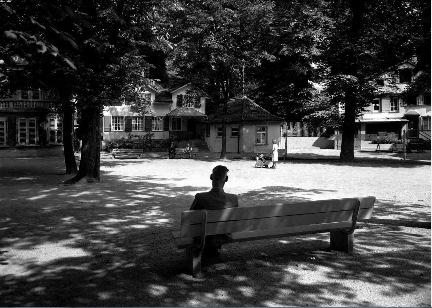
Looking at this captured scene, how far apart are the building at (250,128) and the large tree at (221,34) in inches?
448

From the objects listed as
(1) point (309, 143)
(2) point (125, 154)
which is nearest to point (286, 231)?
(2) point (125, 154)

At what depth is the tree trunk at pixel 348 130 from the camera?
32312 mm

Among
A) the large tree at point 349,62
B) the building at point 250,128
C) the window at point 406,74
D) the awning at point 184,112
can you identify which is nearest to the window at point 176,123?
the awning at point 184,112

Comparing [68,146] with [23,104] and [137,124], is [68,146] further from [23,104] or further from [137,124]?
[137,124]

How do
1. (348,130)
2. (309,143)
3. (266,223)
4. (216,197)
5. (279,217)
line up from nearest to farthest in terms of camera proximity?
1. (266,223)
2. (279,217)
3. (216,197)
4. (348,130)
5. (309,143)

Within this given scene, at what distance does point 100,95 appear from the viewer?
16672 millimetres

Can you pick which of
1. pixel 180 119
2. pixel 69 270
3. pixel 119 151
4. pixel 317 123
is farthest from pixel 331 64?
pixel 69 270

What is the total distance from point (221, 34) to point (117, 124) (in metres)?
20.2

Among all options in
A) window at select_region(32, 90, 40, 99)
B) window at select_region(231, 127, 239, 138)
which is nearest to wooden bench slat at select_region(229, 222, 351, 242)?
window at select_region(32, 90, 40, 99)

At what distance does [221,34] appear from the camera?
32.7 metres

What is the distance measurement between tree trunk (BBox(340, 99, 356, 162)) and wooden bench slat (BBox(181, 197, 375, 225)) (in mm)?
26283

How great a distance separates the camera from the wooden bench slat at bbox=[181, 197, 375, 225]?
568 cm

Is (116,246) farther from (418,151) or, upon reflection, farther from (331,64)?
(418,151)

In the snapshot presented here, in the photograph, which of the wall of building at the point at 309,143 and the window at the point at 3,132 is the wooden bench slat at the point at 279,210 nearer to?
the window at the point at 3,132
